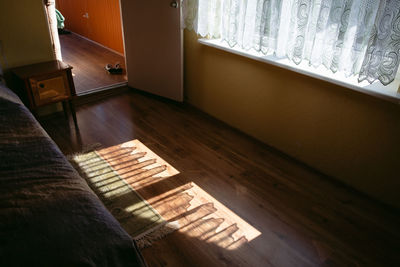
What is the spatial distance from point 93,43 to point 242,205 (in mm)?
4377

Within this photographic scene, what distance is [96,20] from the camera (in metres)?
5.10

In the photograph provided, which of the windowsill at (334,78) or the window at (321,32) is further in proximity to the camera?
the windowsill at (334,78)

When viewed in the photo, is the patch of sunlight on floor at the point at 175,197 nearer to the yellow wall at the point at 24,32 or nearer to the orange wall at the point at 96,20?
the yellow wall at the point at 24,32

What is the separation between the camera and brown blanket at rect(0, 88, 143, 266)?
1026 millimetres

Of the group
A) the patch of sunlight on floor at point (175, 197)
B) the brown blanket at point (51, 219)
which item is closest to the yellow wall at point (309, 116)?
the patch of sunlight on floor at point (175, 197)

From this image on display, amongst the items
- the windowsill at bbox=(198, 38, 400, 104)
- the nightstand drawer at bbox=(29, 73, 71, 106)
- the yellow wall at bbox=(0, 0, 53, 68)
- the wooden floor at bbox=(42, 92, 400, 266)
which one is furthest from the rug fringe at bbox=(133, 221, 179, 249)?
the yellow wall at bbox=(0, 0, 53, 68)

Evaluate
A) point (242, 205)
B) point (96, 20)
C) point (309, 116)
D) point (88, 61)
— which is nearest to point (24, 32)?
point (88, 61)

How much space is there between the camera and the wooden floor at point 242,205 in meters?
1.72

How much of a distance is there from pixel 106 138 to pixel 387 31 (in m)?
2.18

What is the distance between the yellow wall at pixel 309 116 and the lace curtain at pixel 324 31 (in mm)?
177

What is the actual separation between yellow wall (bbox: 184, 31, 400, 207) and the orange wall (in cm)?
206

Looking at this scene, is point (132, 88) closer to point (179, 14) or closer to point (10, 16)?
point (179, 14)

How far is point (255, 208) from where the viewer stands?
2029 millimetres

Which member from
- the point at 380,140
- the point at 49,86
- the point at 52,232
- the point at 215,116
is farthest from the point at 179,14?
the point at 52,232
